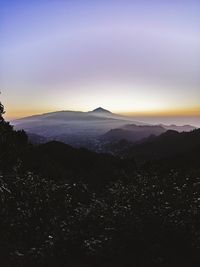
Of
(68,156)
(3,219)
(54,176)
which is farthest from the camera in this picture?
(68,156)

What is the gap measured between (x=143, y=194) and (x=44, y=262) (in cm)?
1904

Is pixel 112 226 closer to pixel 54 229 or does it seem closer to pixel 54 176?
pixel 54 229

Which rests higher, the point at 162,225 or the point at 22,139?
the point at 22,139

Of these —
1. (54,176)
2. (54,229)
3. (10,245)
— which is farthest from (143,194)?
(54,176)

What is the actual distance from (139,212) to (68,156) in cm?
5516

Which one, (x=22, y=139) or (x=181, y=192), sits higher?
(x=22, y=139)

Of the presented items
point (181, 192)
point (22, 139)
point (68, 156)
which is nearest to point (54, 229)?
point (181, 192)

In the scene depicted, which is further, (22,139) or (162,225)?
(22,139)

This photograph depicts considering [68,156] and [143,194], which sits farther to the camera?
[68,156]

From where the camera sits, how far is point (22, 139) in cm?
7600

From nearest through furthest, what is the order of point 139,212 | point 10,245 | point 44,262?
1. point 44,262
2. point 10,245
3. point 139,212

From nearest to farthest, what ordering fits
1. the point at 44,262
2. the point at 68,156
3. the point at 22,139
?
the point at 44,262
the point at 22,139
the point at 68,156

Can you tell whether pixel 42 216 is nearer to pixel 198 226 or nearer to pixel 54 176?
pixel 198 226

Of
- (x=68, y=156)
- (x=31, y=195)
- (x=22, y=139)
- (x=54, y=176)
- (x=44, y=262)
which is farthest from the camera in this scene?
(x=68, y=156)
